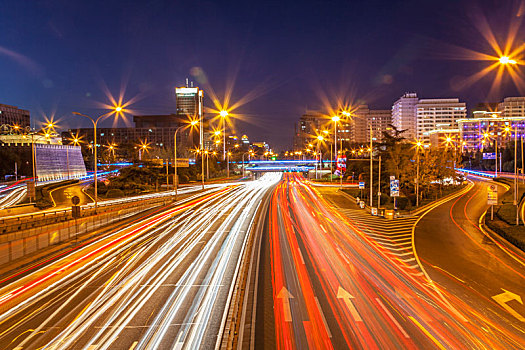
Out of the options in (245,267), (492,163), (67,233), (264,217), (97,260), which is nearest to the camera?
(245,267)

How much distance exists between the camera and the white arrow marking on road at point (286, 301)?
10.6 meters

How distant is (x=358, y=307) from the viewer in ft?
36.9

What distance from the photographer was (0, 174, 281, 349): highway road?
930cm

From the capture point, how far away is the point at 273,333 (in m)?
9.60

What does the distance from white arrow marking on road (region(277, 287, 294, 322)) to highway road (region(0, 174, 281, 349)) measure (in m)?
2.00

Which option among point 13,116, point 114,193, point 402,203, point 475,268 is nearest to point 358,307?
point 475,268

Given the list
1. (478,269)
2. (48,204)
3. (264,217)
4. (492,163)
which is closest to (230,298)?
(478,269)

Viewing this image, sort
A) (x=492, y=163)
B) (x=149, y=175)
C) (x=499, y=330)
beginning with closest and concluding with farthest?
1. (x=499, y=330)
2. (x=149, y=175)
3. (x=492, y=163)

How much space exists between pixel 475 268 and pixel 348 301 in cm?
858

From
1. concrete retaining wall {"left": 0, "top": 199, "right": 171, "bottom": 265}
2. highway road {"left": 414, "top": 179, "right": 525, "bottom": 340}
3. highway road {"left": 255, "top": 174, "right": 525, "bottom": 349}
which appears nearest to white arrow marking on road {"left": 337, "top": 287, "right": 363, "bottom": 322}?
highway road {"left": 255, "top": 174, "right": 525, "bottom": 349}

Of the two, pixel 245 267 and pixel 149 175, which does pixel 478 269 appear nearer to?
pixel 245 267

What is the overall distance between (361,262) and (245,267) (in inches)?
227

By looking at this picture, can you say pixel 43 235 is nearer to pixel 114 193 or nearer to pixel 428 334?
pixel 428 334

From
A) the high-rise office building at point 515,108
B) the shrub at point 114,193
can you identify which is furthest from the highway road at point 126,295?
the high-rise office building at point 515,108
